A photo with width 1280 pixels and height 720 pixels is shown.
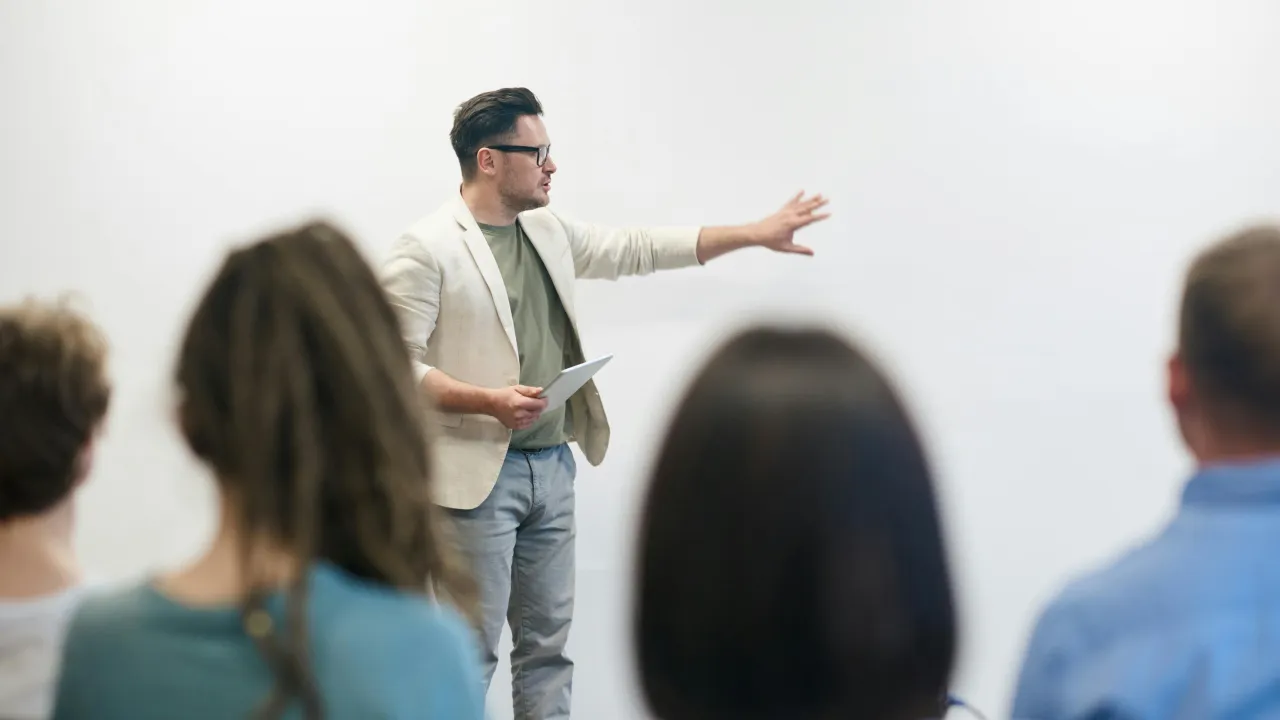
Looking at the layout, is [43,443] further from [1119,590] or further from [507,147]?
[507,147]

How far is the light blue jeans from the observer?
2547 millimetres

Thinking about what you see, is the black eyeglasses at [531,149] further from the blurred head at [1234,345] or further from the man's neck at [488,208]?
the blurred head at [1234,345]

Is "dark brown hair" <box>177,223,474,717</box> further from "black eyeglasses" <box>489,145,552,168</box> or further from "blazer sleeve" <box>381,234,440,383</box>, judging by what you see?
"black eyeglasses" <box>489,145,552,168</box>

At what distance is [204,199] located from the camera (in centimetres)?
315

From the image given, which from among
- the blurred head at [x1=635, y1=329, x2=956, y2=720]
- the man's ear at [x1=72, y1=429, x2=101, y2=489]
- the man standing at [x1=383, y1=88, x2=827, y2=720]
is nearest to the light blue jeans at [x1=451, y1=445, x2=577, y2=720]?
the man standing at [x1=383, y1=88, x2=827, y2=720]

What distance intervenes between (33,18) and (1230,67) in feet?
10.2

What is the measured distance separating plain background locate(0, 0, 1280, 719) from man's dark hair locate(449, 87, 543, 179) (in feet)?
0.83

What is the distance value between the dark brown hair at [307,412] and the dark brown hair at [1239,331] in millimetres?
687

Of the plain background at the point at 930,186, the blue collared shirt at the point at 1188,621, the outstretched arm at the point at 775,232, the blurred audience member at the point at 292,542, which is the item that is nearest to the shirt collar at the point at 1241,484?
the blue collared shirt at the point at 1188,621

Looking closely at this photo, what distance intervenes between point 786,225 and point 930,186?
42 centimetres

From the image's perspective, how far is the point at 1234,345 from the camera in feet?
3.38

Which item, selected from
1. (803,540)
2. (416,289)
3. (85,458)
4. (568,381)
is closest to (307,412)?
(803,540)

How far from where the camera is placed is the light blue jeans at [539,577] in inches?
100

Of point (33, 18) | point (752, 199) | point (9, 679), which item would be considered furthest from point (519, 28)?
point (9, 679)
